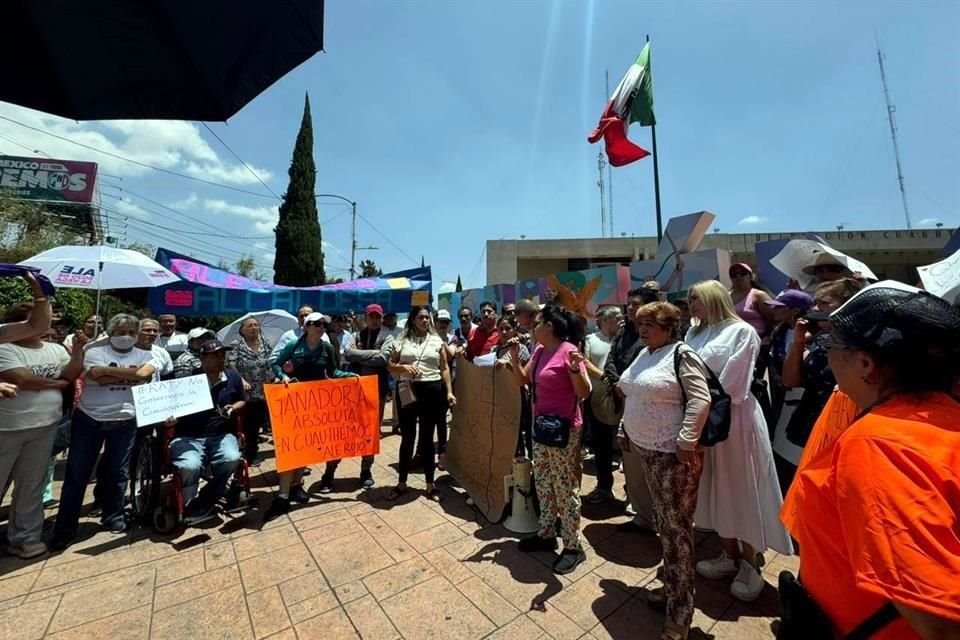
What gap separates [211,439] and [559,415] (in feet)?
10.7

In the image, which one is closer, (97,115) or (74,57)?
(74,57)

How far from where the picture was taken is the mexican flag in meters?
9.63

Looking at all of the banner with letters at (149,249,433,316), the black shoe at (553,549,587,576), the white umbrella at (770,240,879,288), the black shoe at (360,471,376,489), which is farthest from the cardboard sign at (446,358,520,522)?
the banner with letters at (149,249,433,316)

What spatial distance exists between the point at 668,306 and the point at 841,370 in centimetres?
136

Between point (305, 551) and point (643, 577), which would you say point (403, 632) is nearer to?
point (305, 551)

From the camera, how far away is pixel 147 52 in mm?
1971

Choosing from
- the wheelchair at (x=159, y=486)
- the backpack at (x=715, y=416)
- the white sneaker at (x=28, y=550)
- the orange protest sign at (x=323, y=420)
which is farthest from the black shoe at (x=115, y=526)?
the backpack at (x=715, y=416)

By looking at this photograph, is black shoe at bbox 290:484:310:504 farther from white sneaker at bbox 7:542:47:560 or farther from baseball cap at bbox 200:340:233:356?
white sneaker at bbox 7:542:47:560

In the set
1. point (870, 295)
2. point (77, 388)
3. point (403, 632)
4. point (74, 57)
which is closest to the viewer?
point (870, 295)

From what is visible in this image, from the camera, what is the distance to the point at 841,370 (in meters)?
1.07

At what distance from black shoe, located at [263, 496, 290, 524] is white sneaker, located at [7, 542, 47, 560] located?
153 cm

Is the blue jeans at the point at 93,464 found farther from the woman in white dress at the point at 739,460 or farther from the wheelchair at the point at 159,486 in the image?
the woman in white dress at the point at 739,460

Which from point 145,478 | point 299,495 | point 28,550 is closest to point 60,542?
point 28,550

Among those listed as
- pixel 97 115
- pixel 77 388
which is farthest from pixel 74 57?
pixel 77 388
